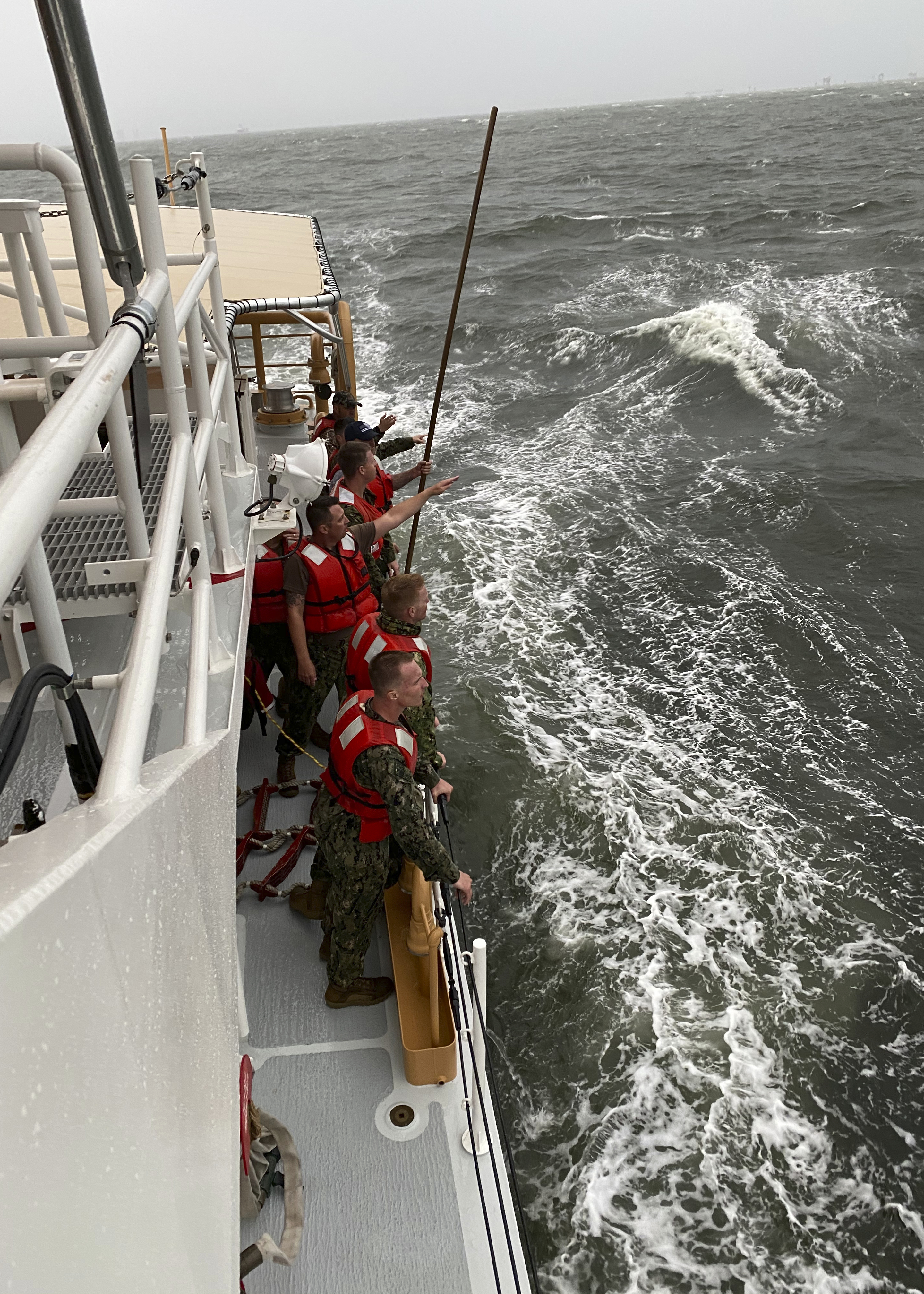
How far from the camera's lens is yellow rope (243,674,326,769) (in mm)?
4727

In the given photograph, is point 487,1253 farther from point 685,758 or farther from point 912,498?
point 912,498

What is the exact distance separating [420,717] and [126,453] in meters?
2.38

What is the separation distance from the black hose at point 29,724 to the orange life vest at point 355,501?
3.84 metres

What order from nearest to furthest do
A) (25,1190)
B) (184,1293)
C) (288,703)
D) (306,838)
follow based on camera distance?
(25,1190) < (184,1293) < (306,838) < (288,703)

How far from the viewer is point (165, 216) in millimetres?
8766

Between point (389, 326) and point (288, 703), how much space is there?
1907cm

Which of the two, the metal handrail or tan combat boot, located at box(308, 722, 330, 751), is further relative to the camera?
tan combat boot, located at box(308, 722, 330, 751)

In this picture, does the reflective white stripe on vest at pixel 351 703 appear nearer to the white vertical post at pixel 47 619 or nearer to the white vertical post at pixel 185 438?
the white vertical post at pixel 185 438

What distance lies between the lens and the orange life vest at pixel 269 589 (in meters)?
4.70

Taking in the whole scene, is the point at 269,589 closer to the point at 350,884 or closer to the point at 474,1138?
the point at 350,884

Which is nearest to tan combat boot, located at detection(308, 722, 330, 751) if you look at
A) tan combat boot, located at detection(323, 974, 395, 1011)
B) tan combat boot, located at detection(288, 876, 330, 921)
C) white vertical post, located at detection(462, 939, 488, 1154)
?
tan combat boot, located at detection(288, 876, 330, 921)

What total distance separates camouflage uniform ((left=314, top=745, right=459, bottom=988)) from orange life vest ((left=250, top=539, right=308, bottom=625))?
1.40 m

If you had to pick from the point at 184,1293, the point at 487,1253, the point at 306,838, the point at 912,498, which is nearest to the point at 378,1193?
the point at 487,1253

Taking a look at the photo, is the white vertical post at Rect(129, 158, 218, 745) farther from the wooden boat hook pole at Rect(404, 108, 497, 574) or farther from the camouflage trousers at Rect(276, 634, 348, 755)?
the camouflage trousers at Rect(276, 634, 348, 755)
